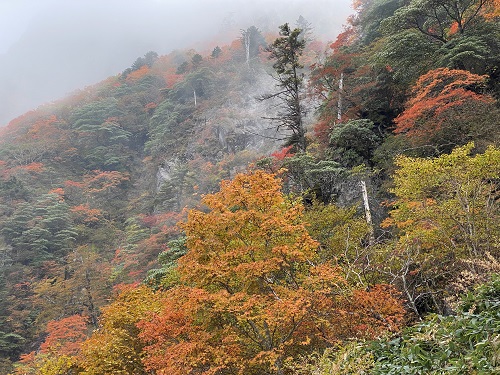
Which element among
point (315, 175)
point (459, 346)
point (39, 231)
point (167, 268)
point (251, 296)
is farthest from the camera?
point (39, 231)

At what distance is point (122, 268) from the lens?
2698cm

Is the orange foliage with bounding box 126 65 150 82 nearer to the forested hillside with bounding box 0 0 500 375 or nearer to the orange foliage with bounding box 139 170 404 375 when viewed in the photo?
the forested hillside with bounding box 0 0 500 375

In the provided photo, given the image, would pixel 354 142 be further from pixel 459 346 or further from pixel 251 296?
pixel 459 346

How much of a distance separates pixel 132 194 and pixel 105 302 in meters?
24.6

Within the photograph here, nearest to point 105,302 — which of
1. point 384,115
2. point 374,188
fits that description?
point 374,188

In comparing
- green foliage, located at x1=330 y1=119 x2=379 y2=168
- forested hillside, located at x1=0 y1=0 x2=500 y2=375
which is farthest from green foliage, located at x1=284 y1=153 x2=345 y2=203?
green foliage, located at x1=330 y1=119 x2=379 y2=168

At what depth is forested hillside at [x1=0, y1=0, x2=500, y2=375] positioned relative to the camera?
7191 millimetres

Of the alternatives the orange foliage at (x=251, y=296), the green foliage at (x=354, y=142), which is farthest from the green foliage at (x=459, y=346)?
the green foliage at (x=354, y=142)

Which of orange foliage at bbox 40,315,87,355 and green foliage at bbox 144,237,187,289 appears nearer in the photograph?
green foliage at bbox 144,237,187,289

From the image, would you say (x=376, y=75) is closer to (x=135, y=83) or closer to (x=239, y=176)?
(x=239, y=176)

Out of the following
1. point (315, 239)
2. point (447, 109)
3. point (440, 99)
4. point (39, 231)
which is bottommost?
point (315, 239)

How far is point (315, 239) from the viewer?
12.9 metres

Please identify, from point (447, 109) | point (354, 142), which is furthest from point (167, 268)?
point (447, 109)

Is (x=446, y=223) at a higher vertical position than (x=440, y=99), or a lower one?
lower
